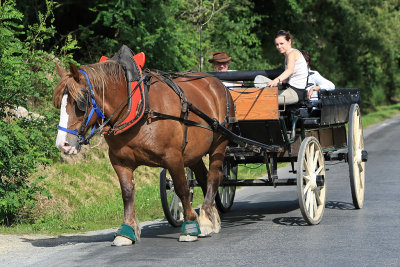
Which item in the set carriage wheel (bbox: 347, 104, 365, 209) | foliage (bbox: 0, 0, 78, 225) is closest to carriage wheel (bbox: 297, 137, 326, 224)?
carriage wheel (bbox: 347, 104, 365, 209)

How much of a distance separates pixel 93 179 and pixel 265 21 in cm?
1509

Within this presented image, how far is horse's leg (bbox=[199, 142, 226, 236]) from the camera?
→ 8328 millimetres

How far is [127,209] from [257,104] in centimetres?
223

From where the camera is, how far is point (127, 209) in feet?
25.9

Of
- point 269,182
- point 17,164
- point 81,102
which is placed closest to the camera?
point 81,102

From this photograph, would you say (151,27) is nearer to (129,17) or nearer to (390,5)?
(129,17)

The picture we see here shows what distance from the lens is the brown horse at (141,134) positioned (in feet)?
23.4

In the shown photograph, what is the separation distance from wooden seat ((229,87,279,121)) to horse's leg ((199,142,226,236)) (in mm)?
560

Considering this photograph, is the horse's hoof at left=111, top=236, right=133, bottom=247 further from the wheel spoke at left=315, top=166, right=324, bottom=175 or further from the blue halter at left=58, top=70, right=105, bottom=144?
the wheel spoke at left=315, top=166, right=324, bottom=175

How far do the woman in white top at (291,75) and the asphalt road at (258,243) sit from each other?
5.15 feet

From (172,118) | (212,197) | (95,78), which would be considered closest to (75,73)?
(95,78)

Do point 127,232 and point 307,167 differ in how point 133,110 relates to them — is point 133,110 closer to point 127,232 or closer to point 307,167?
point 127,232

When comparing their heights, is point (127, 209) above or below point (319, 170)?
below

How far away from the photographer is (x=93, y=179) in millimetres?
12711
